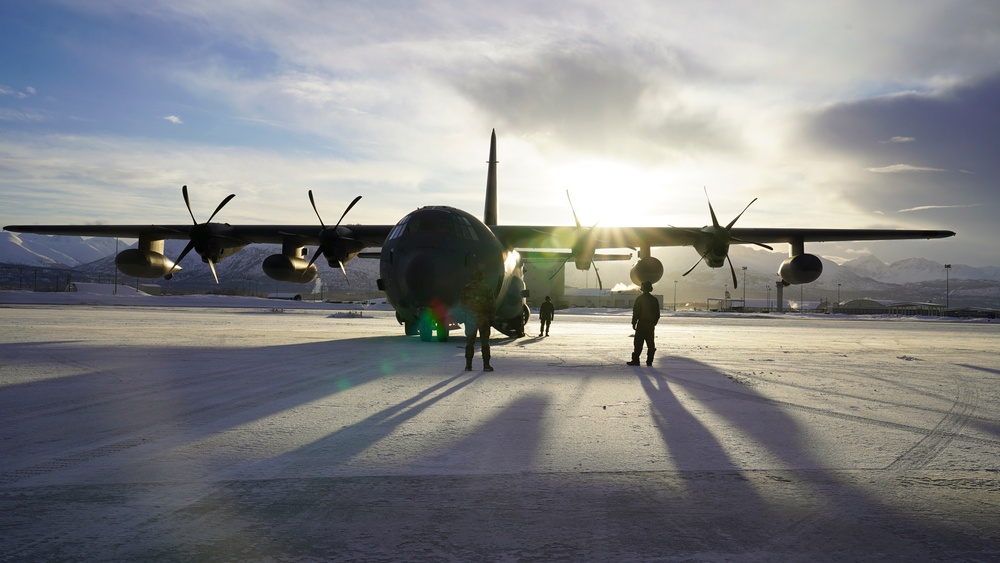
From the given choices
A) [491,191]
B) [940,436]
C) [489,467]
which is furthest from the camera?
[491,191]

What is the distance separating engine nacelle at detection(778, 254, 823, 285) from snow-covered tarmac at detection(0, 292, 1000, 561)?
12719 millimetres

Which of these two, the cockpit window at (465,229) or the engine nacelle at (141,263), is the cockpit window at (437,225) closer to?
the cockpit window at (465,229)

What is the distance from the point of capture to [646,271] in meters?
23.8

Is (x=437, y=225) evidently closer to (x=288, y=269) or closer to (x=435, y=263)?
A: (x=435, y=263)

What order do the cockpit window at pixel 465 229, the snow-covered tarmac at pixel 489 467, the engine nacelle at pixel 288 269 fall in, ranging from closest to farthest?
the snow-covered tarmac at pixel 489 467
the cockpit window at pixel 465 229
the engine nacelle at pixel 288 269

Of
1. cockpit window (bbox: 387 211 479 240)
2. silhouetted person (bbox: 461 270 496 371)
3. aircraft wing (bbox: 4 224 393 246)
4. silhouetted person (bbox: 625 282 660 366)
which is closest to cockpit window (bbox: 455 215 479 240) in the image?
cockpit window (bbox: 387 211 479 240)

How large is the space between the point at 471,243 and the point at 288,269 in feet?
31.0

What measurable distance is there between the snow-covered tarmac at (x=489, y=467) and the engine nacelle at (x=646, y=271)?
12.5 metres

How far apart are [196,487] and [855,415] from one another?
7.22 meters

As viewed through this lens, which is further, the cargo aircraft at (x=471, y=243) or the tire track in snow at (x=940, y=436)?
the cargo aircraft at (x=471, y=243)

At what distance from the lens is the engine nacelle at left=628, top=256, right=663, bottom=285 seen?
2358 centimetres

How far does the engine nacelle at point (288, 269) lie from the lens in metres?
24.0

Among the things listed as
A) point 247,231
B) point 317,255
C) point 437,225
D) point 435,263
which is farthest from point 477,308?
point 247,231

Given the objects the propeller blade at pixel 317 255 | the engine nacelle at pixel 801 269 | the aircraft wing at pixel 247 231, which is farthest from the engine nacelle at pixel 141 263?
the engine nacelle at pixel 801 269
